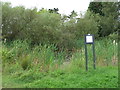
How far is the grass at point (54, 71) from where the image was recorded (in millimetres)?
5100

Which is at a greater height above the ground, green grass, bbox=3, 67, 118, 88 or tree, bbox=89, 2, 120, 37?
tree, bbox=89, 2, 120, 37

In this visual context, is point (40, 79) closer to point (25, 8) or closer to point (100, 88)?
point (100, 88)

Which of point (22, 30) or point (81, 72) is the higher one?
point (22, 30)

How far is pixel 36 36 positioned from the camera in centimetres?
1116

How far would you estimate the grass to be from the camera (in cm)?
510

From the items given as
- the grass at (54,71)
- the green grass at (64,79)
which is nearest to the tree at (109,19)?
the grass at (54,71)

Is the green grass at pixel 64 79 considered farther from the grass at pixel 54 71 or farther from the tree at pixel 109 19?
the tree at pixel 109 19

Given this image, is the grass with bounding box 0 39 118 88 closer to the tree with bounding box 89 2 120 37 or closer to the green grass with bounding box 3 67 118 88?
the green grass with bounding box 3 67 118 88

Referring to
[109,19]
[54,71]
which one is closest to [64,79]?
Result: [54,71]

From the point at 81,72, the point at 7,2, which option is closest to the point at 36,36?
the point at 7,2

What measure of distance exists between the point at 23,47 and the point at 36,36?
3.15 metres

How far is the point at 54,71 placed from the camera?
6.25 m

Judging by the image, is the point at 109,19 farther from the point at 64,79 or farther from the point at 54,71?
the point at 64,79

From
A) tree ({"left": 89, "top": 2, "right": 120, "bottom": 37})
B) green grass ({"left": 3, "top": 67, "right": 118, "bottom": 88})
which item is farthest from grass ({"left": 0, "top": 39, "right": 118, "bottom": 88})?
tree ({"left": 89, "top": 2, "right": 120, "bottom": 37})
